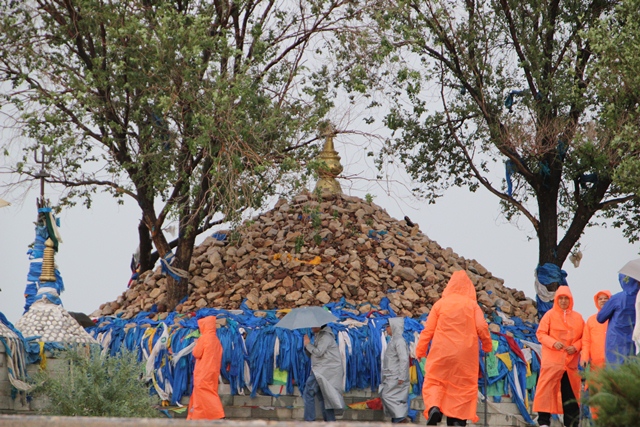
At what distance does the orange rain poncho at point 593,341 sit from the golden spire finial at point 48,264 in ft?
22.8

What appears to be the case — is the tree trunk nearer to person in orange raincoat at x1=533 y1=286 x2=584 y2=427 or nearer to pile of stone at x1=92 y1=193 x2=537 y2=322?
pile of stone at x1=92 y1=193 x2=537 y2=322

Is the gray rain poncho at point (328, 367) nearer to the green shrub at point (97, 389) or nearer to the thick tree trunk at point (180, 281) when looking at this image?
the green shrub at point (97, 389)

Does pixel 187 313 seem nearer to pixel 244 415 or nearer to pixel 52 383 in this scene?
pixel 244 415

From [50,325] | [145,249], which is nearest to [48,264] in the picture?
[50,325]

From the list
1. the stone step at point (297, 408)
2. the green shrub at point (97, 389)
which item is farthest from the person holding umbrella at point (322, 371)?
the green shrub at point (97, 389)

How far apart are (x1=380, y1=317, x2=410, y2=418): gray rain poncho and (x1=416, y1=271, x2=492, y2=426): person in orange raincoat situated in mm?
2679

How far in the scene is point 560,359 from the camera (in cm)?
1038

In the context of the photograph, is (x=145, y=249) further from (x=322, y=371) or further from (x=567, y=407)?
(x=567, y=407)

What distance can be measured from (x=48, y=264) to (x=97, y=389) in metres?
3.24

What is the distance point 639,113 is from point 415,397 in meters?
5.71

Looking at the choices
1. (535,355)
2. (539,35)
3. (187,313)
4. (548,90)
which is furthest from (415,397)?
(539,35)

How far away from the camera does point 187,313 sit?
14.3 meters

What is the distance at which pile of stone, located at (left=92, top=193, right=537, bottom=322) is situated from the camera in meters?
14.7

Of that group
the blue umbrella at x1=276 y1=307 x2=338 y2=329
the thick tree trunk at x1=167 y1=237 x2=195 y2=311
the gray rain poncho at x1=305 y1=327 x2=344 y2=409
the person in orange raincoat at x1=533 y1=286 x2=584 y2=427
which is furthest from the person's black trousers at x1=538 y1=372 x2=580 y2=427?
the thick tree trunk at x1=167 y1=237 x2=195 y2=311
